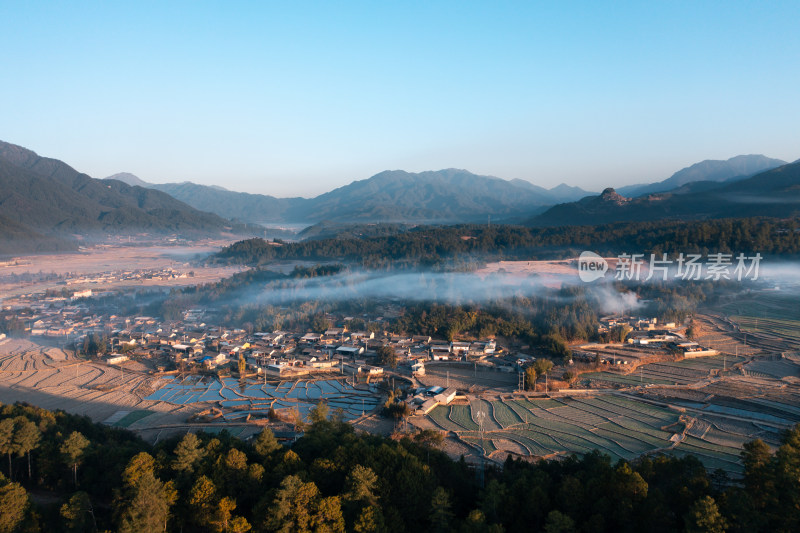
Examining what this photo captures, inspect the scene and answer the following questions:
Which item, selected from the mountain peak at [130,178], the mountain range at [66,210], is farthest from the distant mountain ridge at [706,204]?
the mountain peak at [130,178]

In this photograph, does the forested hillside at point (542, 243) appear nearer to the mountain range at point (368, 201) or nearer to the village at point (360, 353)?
the mountain range at point (368, 201)

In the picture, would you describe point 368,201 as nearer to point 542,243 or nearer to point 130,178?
point 542,243

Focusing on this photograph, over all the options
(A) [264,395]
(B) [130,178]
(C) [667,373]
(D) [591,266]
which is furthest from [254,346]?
(B) [130,178]

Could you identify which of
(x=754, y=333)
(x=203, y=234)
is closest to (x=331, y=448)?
(x=754, y=333)

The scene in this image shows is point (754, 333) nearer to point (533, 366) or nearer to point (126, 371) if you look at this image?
point (533, 366)

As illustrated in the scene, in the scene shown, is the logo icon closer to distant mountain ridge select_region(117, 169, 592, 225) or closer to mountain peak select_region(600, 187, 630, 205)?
mountain peak select_region(600, 187, 630, 205)

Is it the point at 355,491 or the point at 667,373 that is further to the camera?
the point at 667,373

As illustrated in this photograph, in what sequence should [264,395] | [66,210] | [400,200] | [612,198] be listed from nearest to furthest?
1. [264,395]
2. [612,198]
3. [66,210]
4. [400,200]

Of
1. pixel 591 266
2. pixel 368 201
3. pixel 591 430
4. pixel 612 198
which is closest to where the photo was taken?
pixel 591 430
